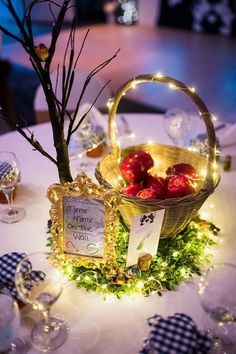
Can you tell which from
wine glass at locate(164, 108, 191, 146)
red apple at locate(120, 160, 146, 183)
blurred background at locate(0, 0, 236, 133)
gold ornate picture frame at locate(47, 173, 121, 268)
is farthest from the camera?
blurred background at locate(0, 0, 236, 133)

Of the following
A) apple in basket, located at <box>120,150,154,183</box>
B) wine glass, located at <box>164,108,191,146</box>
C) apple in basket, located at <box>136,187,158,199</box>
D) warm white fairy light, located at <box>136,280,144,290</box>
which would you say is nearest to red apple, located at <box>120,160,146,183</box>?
apple in basket, located at <box>120,150,154,183</box>

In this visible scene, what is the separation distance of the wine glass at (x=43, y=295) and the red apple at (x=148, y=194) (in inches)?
12.8

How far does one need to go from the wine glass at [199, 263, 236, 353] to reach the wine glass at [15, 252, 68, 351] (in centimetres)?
33

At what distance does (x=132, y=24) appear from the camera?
6770 millimetres

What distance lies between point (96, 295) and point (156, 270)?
179 mm

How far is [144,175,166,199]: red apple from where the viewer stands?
116 centimetres

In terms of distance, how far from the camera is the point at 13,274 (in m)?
1.01

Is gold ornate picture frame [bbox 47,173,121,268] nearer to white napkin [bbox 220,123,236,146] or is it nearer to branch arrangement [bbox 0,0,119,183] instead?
branch arrangement [bbox 0,0,119,183]

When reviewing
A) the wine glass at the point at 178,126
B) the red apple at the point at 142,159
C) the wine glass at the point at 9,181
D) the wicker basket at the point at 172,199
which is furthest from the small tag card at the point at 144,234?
the wine glass at the point at 178,126

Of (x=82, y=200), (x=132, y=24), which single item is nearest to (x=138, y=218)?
(x=82, y=200)

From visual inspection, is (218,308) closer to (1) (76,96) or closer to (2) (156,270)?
(2) (156,270)

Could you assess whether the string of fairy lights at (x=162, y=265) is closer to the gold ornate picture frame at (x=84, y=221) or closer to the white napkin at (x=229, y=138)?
the gold ornate picture frame at (x=84, y=221)

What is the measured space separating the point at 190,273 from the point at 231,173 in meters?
0.60

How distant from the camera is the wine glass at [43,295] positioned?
2.94 feet
